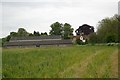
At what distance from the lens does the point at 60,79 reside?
9.83 meters

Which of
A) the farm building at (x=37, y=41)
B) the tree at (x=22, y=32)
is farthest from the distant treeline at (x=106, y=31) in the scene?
the tree at (x=22, y=32)

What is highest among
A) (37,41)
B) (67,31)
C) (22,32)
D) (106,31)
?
(67,31)

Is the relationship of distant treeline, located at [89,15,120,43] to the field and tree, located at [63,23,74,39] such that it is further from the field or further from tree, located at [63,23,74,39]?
the field

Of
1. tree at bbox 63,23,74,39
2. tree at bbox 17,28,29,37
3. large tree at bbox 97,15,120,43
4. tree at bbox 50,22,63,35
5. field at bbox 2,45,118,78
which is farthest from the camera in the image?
tree at bbox 17,28,29,37

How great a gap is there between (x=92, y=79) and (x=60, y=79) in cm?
103

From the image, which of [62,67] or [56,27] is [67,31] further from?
[62,67]

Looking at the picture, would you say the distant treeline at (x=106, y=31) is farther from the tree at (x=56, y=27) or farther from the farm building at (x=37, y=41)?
the tree at (x=56, y=27)

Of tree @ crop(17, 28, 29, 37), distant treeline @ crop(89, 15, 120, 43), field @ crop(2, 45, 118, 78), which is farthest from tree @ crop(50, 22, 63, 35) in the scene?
field @ crop(2, 45, 118, 78)

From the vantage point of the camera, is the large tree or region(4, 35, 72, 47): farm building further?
region(4, 35, 72, 47): farm building

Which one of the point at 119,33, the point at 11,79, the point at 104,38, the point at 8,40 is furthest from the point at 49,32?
the point at 11,79

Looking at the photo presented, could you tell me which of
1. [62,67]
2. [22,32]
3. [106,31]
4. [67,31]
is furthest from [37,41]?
[62,67]

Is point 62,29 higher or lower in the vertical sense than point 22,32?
higher

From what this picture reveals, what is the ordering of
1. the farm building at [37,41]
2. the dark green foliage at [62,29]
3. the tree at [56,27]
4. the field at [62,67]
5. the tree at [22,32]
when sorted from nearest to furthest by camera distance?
the field at [62,67], the farm building at [37,41], the dark green foliage at [62,29], the tree at [56,27], the tree at [22,32]

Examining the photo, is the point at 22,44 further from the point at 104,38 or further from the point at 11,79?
the point at 11,79
